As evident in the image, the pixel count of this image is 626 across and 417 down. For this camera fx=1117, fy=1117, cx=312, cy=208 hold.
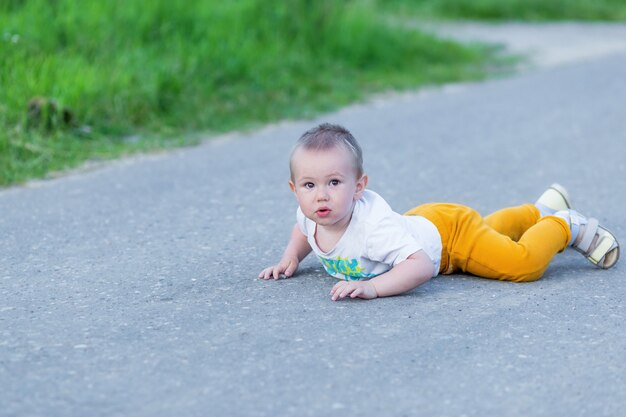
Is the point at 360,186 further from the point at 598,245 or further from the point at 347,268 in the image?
the point at 598,245

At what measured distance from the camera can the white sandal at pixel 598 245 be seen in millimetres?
4289

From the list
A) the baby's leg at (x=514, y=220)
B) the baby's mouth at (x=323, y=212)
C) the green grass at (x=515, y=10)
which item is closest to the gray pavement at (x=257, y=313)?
the baby's leg at (x=514, y=220)

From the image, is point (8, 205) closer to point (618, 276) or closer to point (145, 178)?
point (145, 178)

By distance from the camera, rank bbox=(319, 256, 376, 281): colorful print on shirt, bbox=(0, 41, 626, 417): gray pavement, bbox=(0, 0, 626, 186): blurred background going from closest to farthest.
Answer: bbox=(0, 41, 626, 417): gray pavement < bbox=(319, 256, 376, 281): colorful print on shirt < bbox=(0, 0, 626, 186): blurred background

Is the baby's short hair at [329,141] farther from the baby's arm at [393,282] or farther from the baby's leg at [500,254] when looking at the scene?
the baby's leg at [500,254]

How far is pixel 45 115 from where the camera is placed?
6.43 m

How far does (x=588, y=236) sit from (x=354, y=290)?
1069 millimetres

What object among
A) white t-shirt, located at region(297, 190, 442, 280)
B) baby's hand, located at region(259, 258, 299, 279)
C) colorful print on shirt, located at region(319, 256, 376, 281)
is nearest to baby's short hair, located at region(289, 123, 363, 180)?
white t-shirt, located at region(297, 190, 442, 280)

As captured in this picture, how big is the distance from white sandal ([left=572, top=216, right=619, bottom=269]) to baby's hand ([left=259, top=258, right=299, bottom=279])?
43.5 inches

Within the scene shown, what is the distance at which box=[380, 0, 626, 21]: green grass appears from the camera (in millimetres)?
14672

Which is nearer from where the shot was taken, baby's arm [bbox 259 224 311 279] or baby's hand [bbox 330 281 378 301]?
baby's hand [bbox 330 281 378 301]

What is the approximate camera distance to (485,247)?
410 centimetres

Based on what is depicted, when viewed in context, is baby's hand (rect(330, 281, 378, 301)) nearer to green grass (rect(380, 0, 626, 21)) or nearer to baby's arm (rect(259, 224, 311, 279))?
baby's arm (rect(259, 224, 311, 279))

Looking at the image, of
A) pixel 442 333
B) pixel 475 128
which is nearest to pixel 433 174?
pixel 475 128
